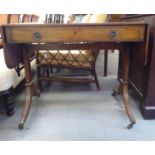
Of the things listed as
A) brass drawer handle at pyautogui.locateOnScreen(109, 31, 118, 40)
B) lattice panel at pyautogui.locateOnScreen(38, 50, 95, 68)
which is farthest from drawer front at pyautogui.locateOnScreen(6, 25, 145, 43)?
lattice panel at pyautogui.locateOnScreen(38, 50, 95, 68)

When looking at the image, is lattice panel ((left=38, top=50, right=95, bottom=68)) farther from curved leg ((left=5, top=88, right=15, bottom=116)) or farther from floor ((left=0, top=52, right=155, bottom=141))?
curved leg ((left=5, top=88, right=15, bottom=116))

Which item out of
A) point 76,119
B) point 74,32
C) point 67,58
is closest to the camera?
point 74,32

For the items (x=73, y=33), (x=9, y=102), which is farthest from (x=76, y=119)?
(x=73, y=33)

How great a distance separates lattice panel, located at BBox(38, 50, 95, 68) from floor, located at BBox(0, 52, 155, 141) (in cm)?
30

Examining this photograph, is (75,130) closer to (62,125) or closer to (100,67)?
(62,125)

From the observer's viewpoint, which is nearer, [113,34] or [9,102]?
[113,34]

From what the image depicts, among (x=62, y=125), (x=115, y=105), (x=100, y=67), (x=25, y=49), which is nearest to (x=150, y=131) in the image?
(x=115, y=105)

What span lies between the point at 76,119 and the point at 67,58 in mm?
702

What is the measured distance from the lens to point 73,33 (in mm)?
1191

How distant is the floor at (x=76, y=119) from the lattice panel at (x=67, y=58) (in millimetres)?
301

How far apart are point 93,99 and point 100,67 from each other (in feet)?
4.23

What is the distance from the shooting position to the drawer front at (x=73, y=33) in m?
1.19

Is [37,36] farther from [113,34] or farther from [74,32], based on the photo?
[113,34]

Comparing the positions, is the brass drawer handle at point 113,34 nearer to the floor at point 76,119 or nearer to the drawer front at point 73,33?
the drawer front at point 73,33
